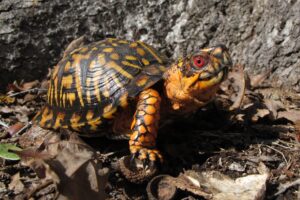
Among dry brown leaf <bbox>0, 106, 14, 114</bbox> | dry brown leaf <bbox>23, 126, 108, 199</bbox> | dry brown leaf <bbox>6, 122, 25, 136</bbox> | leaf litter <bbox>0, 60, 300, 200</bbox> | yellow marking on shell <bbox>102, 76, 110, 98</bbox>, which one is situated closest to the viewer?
A: dry brown leaf <bbox>23, 126, 108, 199</bbox>

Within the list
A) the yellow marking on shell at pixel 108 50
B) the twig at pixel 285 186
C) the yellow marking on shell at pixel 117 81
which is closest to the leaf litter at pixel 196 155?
the twig at pixel 285 186

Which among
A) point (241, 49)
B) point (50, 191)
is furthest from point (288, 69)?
point (50, 191)

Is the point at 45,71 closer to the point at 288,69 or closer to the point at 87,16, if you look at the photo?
the point at 87,16

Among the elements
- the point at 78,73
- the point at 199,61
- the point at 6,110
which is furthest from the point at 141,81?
the point at 6,110

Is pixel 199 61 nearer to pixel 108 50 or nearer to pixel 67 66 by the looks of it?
pixel 108 50

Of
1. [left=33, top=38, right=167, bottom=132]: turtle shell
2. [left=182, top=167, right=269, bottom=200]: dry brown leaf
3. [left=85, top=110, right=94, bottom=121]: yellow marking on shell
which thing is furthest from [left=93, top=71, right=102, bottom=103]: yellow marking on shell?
[left=182, top=167, right=269, bottom=200]: dry brown leaf

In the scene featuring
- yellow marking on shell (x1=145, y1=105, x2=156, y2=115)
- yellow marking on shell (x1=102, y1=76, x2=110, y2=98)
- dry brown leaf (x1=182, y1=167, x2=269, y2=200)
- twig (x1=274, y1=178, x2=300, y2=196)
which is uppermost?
yellow marking on shell (x1=102, y1=76, x2=110, y2=98)

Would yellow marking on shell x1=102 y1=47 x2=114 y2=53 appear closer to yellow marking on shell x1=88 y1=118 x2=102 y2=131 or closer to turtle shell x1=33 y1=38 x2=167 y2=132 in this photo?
turtle shell x1=33 y1=38 x2=167 y2=132

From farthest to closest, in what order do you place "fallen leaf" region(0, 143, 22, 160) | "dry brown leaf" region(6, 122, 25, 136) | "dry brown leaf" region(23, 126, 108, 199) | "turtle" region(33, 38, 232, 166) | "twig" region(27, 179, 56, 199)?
1. "dry brown leaf" region(6, 122, 25, 136)
2. "fallen leaf" region(0, 143, 22, 160)
3. "turtle" region(33, 38, 232, 166)
4. "twig" region(27, 179, 56, 199)
5. "dry brown leaf" region(23, 126, 108, 199)
